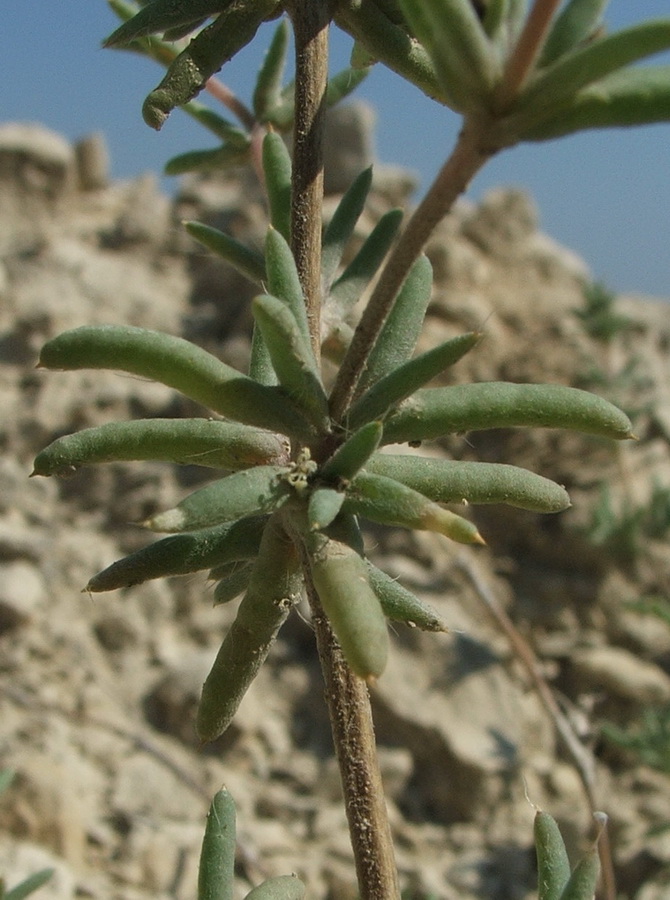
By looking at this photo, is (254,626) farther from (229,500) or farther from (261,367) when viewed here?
(261,367)

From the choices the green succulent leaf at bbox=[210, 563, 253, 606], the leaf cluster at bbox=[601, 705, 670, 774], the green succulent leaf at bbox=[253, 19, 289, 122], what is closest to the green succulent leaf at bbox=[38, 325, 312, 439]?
the green succulent leaf at bbox=[210, 563, 253, 606]

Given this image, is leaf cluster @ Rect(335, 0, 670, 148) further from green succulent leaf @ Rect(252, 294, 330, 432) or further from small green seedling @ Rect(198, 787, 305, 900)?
small green seedling @ Rect(198, 787, 305, 900)

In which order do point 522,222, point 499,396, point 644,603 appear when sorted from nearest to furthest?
point 499,396
point 644,603
point 522,222

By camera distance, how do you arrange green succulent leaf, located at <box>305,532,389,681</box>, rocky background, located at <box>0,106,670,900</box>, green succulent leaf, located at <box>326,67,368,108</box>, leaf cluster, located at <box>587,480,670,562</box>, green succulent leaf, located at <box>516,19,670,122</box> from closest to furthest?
1. green succulent leaf, located at <box>516,19,670,122</box>
2. green succulent leaf, located at <box>305,532,389,681</box>
3. green succulent leaf, located at <box>326,67,368,108</box>
4. rocky background, located at <box>0,106,670,900</box>
5. leaf cluster, located at <box>587,480,670,562</box>

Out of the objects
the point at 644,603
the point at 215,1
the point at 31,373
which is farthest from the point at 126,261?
the point at 215,1

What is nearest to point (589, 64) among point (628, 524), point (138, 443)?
point (138, 443)

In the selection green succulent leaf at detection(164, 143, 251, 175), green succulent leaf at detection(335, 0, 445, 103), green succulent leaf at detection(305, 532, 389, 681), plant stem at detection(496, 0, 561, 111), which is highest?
green succulent leaf at detection(335, 0, 445, 103)

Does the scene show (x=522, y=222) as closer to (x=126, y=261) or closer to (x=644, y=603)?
(x=126, y=261)
